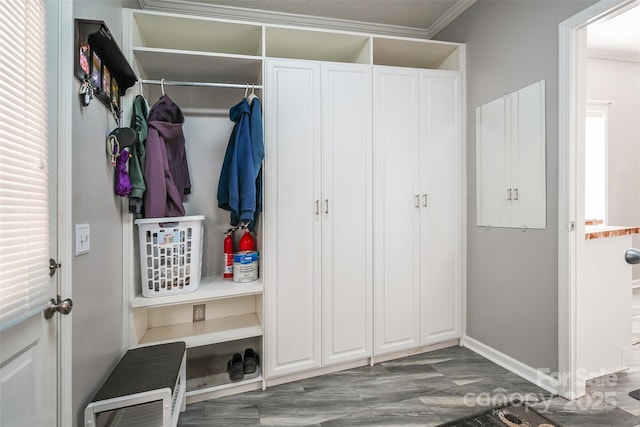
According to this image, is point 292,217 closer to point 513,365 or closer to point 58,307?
point 58,307

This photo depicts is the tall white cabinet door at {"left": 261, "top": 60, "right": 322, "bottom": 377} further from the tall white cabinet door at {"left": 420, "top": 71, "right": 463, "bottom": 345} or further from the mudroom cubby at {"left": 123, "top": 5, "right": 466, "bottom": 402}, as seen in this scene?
the tall white cabinet door at {"left": 420, "top": 71, "right": 463, "bottom": 345}

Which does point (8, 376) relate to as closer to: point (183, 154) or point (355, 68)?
point (183, 154)

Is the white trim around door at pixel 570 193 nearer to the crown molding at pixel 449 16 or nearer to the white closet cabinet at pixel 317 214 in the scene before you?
the crown molding at pixel 449 16

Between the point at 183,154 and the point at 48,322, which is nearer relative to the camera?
the point at 48,322

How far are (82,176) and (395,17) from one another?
2636mm

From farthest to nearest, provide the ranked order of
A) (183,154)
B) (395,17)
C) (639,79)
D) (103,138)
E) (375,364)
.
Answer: (639,79), (395,17), (375,364), (183,154), (103,138)

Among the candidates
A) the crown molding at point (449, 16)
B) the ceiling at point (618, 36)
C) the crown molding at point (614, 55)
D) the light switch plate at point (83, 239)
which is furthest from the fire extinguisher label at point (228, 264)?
the crown molding at point (614, 55)

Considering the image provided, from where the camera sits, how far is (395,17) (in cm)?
265

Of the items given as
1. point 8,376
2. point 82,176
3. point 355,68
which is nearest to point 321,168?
point 355,68

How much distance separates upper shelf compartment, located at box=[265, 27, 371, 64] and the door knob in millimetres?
1918

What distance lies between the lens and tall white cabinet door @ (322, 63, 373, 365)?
2170 mm

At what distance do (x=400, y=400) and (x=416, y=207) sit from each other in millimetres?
1332

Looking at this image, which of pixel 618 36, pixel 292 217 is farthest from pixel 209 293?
pixel 618 36

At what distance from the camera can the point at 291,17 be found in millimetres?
2588
